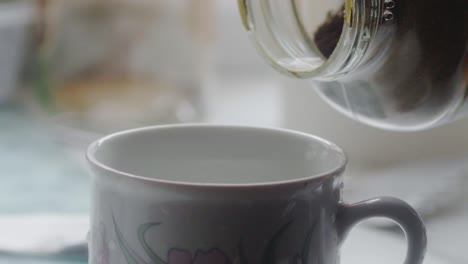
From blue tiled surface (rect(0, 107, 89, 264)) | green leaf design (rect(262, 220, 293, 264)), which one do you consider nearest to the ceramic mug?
green leaf design (rect(262, 220, 293, 264))

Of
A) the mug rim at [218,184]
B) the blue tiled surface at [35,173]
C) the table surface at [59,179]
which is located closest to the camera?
the mug rim at [218,184]

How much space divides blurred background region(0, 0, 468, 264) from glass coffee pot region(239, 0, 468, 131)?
170mm

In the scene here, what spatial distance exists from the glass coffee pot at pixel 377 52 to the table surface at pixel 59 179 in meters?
0.08

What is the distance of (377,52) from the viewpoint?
33 cm

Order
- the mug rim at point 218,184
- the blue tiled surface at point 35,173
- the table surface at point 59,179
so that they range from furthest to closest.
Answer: the blue tiled surface at point 35,173 → the table surface at point 59,179 → the mug rim at point 218,184

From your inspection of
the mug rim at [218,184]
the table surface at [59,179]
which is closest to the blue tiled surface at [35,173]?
the table surface at [59,179]

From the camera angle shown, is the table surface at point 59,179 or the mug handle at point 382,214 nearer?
the mug handle at point 382,214

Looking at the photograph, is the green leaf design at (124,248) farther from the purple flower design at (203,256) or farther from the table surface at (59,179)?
the table surface at (59,179)

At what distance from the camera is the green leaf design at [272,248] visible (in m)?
0.27

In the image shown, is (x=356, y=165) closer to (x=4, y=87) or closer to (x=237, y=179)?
(x=237, y=179)

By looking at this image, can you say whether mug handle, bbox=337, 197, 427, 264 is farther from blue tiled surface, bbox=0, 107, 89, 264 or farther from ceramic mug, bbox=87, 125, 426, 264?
blue tiled surface, bbox=0, 107, 89, 264

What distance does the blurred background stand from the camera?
0.56 meters

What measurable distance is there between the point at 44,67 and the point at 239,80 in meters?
0.23

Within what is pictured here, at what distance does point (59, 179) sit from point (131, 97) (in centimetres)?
16
